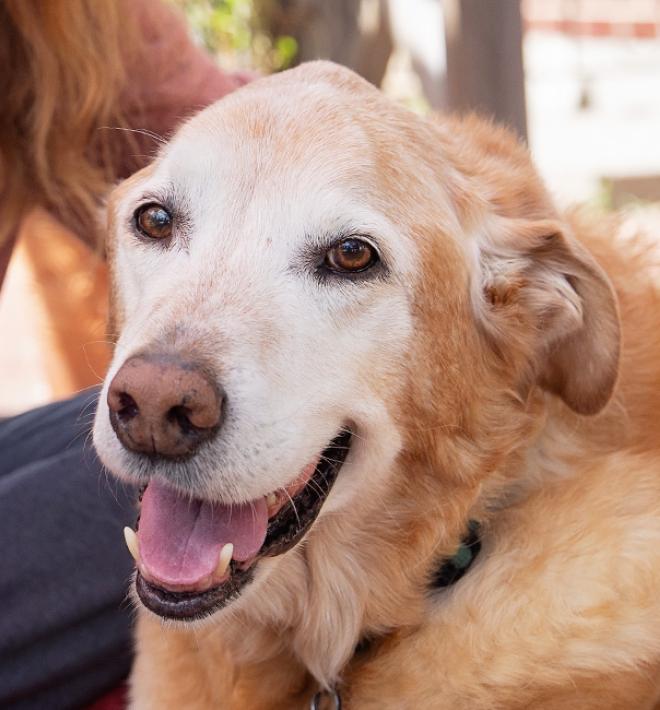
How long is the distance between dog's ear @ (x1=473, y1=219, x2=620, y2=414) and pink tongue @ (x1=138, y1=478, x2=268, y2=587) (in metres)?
0.67

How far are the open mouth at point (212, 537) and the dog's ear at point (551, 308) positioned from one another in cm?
46

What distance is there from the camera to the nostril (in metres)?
1.91

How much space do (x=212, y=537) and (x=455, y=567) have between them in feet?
1.99

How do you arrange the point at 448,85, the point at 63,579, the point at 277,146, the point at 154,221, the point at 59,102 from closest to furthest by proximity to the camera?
1. the point at 277,146
2. the point at 154,221
3. the point at 63,579
4. the point at 59,102
5. the point at 448,85

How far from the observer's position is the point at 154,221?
233 cm

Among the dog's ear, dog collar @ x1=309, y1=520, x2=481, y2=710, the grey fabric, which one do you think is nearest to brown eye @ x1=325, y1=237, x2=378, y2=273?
the dog's ear

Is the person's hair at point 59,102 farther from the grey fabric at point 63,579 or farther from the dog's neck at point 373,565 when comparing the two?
the dog's neck at point 373,565

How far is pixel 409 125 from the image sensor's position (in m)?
2.36

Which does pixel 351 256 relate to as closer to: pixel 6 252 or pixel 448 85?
pixel 6 252

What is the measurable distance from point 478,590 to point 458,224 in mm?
796

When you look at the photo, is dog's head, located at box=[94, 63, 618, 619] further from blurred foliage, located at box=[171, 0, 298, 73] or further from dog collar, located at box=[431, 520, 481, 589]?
blurred foliage, located at box=[171, 0, 298, 73]

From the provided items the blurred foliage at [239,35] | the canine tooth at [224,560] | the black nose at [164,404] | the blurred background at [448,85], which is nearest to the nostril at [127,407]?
the black nose at [164,404]

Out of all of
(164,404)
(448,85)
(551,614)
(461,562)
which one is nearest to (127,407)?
(164,404)

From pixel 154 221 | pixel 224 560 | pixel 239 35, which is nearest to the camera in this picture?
pixel 224 560
